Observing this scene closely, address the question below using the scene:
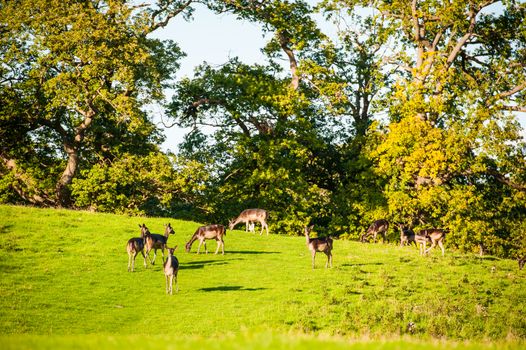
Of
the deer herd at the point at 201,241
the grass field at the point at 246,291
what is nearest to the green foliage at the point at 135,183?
the deer herd at the point at 201,241

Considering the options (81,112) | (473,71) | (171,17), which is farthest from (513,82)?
(81,112)

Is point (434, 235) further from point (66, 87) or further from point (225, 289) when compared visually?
point (66, 87)

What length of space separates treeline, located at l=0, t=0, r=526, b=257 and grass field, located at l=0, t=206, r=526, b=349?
40.7 feet

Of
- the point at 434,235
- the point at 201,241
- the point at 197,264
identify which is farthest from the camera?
the point at 434,235

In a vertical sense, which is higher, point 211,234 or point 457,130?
point 457,130

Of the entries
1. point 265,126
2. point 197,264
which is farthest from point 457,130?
point 197,264

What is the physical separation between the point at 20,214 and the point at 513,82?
116ft

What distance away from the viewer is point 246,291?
22.7 metres

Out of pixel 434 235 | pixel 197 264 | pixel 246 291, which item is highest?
pixel 434 235

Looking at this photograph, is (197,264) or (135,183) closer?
(197,264)

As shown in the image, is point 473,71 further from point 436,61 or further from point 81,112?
point 81,112

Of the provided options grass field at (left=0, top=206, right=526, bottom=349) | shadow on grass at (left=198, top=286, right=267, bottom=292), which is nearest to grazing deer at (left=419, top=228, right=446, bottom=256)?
grass field at (left=0, top=206, right=526, bottom=349)

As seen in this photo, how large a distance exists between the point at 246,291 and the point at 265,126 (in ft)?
87.8

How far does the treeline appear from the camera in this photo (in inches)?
1682
